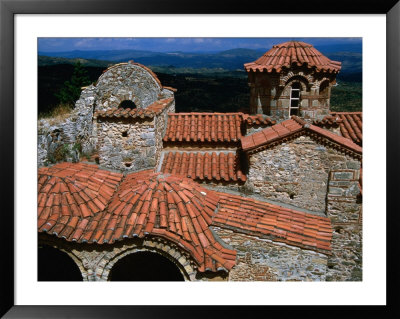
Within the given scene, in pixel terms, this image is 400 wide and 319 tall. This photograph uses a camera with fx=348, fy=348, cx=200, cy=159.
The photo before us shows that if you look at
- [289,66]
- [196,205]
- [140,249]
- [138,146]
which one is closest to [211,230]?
[196,205]

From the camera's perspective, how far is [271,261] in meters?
6.24

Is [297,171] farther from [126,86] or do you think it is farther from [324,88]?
[126,86]

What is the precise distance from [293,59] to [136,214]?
5.00 metres

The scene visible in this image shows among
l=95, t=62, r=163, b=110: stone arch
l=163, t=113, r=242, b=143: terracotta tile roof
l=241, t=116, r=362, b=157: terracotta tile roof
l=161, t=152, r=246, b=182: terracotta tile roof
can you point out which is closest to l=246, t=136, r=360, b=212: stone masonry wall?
l=241, t=116, r=362, b=157: terracotta tile roof

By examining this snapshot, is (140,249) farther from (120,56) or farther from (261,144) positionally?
(120,56)

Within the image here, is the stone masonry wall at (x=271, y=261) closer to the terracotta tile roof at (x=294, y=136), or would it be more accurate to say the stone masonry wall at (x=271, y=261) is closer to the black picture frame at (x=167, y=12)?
the black picture frame at (x=167, y=12)

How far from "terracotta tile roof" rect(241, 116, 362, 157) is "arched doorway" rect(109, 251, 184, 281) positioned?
345cm

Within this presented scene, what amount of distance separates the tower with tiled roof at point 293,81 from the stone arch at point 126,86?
2.79 meters

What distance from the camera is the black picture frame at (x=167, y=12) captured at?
16.7ft

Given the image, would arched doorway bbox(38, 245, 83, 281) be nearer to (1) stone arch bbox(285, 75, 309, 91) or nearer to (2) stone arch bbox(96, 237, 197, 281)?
(2) stone arch bbox(96, 237, 197, 281)

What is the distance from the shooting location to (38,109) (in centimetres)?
559

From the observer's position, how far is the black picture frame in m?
5.09

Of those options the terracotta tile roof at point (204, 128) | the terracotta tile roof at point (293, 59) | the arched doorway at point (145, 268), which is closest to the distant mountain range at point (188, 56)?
the terracotta tile roof at point (293, 59)

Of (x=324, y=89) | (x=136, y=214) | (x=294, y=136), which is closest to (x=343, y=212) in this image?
(x=294, y=136)
